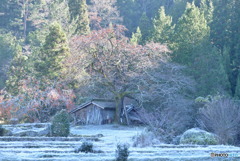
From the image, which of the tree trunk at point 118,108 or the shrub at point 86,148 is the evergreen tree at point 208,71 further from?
the shrub at point 86,148

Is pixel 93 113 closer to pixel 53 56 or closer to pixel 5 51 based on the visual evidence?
pixel 53 56

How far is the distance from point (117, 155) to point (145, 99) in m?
23.9

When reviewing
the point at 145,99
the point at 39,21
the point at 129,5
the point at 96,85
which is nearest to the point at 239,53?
the point at 145,99

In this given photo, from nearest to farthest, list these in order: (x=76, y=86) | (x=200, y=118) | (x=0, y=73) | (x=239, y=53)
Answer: (x=200, y=118), (x=76, y=86), (x=239, y=53), (x=0, y=73)

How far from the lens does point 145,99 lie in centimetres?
3053

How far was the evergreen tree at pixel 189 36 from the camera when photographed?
3681 centimetres

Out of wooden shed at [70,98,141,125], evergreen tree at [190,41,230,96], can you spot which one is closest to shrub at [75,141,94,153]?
wooden shed at [70,98,141,125]

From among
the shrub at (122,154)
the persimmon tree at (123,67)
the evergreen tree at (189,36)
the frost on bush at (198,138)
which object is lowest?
the shrub at (122,154)

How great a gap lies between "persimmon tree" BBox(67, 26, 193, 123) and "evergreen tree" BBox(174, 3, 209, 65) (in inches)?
226

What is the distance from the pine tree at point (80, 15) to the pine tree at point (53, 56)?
36.7ft

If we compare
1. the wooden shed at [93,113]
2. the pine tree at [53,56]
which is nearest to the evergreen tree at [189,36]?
the wooden shed at [93,113]

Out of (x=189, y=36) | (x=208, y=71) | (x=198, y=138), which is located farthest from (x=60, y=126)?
(x=189, y=36)

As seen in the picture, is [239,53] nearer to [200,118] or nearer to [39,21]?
[200,118]

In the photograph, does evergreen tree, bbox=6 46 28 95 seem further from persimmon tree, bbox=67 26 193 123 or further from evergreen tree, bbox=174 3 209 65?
evergreen tree, bbox=174 3 209 65
